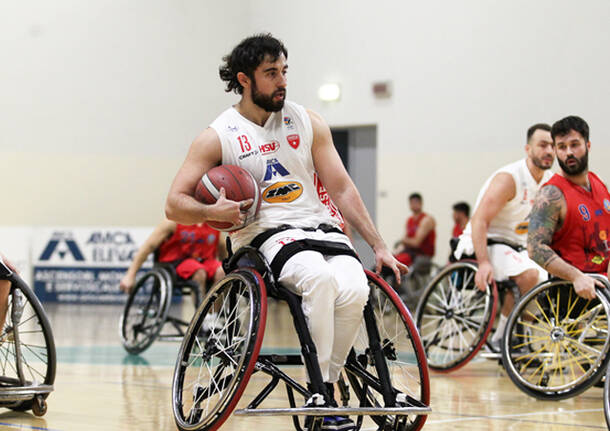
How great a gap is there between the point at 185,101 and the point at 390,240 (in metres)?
3.30

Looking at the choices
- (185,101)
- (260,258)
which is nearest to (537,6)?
(185,101)

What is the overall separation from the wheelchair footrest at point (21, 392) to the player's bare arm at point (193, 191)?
84 cm

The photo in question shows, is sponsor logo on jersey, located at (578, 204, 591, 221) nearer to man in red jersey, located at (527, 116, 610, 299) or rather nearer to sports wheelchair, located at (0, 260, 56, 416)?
man in red jersey, located at (527, 116, 610, 299)

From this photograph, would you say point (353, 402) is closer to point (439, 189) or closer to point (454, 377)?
point (454, 377)

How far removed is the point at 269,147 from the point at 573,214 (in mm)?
1666

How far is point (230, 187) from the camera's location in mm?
2941

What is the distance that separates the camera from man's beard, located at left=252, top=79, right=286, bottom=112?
123 inches

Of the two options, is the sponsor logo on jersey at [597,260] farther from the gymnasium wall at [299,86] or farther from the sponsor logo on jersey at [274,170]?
the gymnasium wall at [299,86]

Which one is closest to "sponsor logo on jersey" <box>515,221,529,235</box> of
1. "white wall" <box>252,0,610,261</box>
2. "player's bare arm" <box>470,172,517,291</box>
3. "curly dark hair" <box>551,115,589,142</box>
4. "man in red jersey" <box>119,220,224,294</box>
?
"player's bare arm" <box>470,172,517,291</box>

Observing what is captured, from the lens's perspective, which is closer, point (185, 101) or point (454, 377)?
point (454, 377)

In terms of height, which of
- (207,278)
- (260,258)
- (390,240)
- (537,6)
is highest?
(537,6)

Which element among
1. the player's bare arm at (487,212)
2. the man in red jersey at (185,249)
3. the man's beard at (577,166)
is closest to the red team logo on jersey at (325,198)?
the man's beard at (577,166)

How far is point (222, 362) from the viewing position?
291 centimetres

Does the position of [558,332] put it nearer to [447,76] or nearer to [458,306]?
[458,306]
